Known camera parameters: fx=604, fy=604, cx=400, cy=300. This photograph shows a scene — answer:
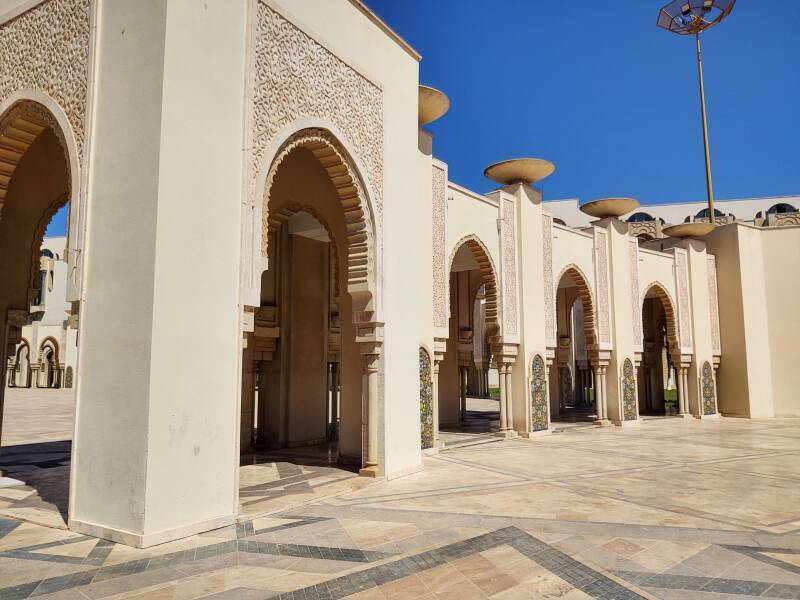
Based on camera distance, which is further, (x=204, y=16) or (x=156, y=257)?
(x=204, y=16)

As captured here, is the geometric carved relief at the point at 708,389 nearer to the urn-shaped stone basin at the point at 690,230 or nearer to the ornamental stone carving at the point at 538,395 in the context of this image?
the urn-shaped stone basin at the point at 690,230

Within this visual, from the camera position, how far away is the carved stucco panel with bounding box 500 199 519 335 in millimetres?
9750

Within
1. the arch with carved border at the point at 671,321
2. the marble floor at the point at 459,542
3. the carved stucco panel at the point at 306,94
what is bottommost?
the marble floor at the point at 459,542

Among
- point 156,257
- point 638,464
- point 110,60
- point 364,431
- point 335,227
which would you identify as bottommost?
point 638,464

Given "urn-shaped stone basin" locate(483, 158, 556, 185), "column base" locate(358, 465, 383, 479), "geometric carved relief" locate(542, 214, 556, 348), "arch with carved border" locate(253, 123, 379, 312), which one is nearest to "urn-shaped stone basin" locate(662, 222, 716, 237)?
"geometric carved relief" locate(542, 214, 556, 348)

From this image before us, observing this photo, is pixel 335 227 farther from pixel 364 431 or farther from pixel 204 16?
pixel 204 16

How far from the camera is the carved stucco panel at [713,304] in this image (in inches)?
564

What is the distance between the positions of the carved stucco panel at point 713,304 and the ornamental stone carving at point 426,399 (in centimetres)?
953

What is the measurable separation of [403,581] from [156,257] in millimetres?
2373

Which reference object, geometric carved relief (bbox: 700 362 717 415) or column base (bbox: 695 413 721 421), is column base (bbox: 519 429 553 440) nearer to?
column base (bbox: 695 413 721 421)

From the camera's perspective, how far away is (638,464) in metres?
7.07

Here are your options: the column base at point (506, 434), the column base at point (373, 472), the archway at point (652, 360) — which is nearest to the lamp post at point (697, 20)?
the archway at point (652, 360)

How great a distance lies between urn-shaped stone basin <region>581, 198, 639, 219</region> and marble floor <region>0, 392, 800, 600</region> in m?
6.48

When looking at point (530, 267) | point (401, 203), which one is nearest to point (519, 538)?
point (401, 203)
